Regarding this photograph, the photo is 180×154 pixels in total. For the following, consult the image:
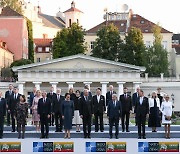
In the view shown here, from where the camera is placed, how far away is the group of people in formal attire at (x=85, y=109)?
24.2 meters

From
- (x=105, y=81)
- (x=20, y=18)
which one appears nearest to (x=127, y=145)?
(x=105, y=81)

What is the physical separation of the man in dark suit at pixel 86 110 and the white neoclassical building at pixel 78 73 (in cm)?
4171

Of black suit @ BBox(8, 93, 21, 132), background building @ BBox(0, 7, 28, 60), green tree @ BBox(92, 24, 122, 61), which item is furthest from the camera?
background building @ BBox(0, 7, 28, 60)

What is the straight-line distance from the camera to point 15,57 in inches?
3425

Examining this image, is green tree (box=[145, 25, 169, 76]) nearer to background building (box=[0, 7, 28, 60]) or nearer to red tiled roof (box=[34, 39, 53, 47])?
background building (box=[0, 7, 28, 60])

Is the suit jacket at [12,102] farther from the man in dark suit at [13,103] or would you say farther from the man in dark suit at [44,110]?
the man in dark suit at [44,110]

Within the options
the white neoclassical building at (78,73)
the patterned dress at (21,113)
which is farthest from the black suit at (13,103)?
the white neoclassical building at (78,73)

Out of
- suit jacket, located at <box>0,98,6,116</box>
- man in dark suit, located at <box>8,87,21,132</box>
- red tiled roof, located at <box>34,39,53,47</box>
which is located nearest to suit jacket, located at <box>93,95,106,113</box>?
man in dark suit, located at <box>8,87,21,132</box>

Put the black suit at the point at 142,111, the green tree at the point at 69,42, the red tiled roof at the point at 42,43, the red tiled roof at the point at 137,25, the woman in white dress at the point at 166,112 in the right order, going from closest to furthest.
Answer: the woman in white dress at the point at 166,112 < the black suit at the point at 142,111 < the green tree at the point at 69,42 < the red tiled roof at the point at 137,25 < the red tiled roof at the point at 42,43

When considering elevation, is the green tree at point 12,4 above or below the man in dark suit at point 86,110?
above

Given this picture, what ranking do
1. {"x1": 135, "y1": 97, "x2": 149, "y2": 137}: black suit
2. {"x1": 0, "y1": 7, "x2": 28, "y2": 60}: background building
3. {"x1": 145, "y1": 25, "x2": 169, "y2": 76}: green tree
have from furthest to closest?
{"x1": 0, "y1": 7, "x2": 28, "y2": 60}: background building < {"x1": 145, "y1": 25, "x2": 169, "y2": 76}: green tree < {"x1": 135, "y1": 97, "x2": 149, "y2": 137}: black suit

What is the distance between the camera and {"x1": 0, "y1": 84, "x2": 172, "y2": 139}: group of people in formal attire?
24.2m

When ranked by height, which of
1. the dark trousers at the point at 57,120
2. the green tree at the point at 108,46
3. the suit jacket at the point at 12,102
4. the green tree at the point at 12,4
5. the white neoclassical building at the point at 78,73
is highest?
the green tree at the point at 12,4

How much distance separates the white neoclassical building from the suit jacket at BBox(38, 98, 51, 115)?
41949 millimetres
